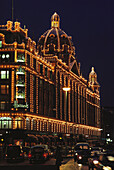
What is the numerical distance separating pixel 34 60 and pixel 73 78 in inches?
1860

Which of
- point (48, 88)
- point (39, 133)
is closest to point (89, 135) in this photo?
point (48, 88)

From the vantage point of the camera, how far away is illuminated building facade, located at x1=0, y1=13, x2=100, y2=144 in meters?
85.0

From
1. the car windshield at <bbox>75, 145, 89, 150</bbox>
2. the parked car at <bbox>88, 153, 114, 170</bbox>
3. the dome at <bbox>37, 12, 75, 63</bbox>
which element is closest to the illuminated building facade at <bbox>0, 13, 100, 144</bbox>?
the dome at <bbox>37, 12, 75, 63</bbox>

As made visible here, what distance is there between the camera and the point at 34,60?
94.8 m

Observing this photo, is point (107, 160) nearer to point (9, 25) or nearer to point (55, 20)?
point (9, 25)

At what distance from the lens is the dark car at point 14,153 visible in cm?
4544

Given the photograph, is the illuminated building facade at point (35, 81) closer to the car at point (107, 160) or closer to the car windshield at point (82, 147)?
the car windshield at point (82, 147)

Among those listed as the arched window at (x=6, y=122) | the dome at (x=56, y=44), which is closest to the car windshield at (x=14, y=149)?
the arched window at (x=6, y=122)

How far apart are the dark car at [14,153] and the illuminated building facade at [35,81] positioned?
54.5 feet

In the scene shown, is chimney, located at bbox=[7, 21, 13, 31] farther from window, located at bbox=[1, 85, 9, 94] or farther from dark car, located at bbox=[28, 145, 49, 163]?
dark car, located at bbox=[28, 145, 49, 163]

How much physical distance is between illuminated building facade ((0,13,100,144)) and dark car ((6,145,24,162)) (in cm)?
1660

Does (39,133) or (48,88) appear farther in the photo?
(48,88)

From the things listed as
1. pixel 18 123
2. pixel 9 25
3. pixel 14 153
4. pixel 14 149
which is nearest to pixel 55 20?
pixel 9 25

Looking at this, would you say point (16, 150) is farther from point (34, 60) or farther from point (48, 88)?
point (48, 88)
